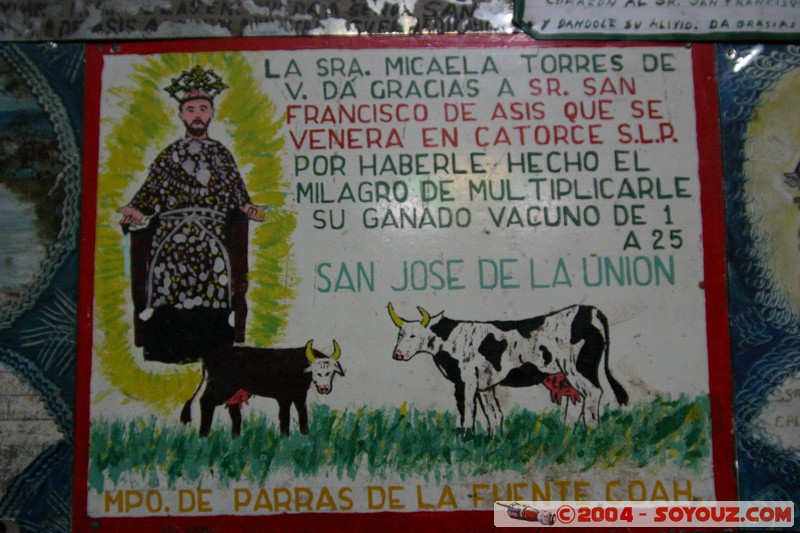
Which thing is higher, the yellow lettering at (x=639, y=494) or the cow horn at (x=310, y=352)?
the cow horn at (x=310, y=352)

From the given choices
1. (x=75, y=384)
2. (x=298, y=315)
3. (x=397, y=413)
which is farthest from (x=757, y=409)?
(x=75, y=384)

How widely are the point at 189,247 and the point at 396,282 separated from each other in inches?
38.0

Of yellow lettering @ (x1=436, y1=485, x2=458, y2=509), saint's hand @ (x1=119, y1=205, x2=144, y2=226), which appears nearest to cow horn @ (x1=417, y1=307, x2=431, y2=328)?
yellow lettering @ (x1=436, y1=485, x2=458, y2=509)

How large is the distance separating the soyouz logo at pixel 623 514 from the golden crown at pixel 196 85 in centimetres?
232

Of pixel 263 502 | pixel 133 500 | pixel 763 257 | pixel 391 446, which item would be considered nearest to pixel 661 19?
pixel 763 257

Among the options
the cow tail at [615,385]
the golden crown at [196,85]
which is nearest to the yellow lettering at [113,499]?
the golden crown at [196,85]

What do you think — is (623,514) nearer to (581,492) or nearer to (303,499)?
(581,492)

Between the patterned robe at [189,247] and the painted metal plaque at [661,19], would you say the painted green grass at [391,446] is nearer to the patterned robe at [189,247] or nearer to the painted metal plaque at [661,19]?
the patterned robe at [189,247]

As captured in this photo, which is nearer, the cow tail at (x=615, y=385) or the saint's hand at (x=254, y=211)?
the cow tail at (x=615, y=385)

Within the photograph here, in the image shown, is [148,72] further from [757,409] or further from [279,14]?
[757,409]

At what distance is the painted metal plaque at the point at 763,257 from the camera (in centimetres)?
313

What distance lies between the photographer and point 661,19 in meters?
3.43

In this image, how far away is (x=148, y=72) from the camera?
3.40m

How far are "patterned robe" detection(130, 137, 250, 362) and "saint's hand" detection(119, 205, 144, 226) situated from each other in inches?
1.2
